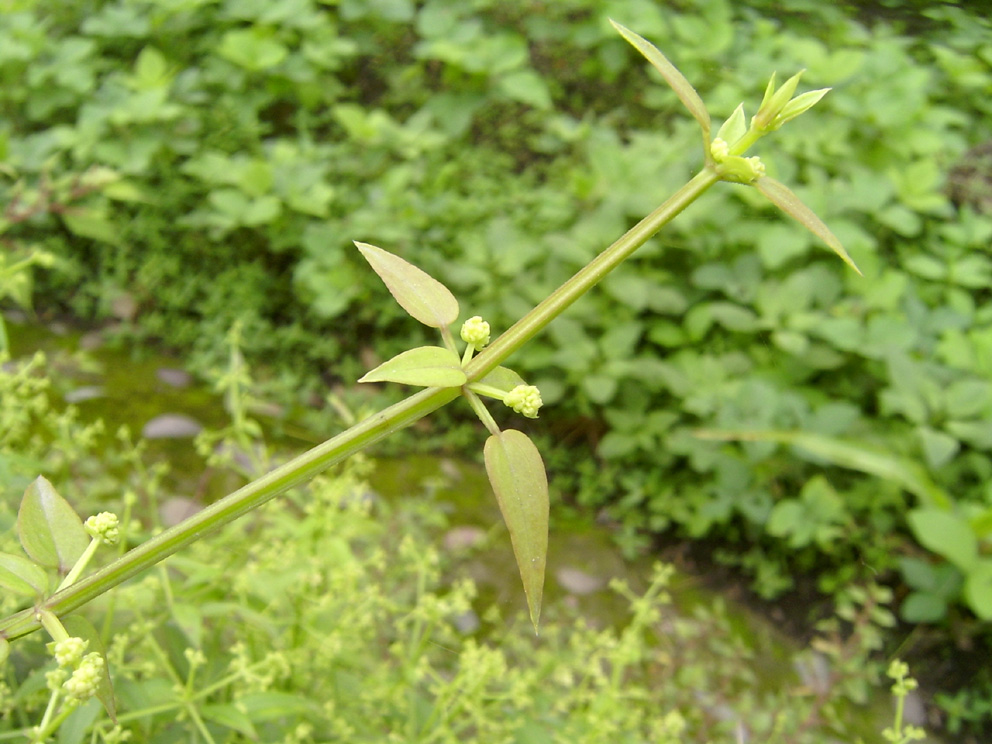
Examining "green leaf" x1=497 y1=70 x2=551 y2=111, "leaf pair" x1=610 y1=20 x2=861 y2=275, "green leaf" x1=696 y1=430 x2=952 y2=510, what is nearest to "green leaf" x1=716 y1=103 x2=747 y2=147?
"leaf pair" x1=610 y1=20 x2=861 y2=275

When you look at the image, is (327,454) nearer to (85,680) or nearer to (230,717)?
(85,680)

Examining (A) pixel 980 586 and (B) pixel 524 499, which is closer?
(B) pixel 524 499

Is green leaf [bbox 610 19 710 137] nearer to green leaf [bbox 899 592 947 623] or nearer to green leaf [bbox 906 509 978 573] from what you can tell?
green leaf [bbox 906 509 978 573]

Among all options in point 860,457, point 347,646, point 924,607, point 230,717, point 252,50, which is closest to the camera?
point 230,717

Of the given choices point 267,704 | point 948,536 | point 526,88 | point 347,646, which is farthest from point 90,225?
point 948,536

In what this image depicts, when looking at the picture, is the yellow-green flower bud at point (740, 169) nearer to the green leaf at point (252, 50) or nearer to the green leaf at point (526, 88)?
the green leaf at point (526, 88)

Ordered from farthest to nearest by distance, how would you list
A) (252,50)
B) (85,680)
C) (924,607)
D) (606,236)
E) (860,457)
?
(252,50)
(606,236)
(924,607)
(860,457)
(85,680)

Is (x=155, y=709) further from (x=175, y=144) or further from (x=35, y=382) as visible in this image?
(x=175, y=144)
